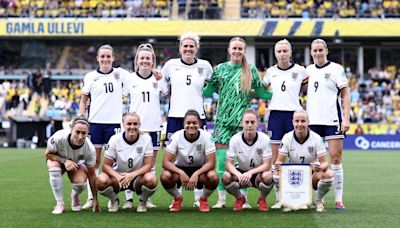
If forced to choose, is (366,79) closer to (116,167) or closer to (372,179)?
(372,179)

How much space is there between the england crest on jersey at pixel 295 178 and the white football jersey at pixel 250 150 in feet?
1.34

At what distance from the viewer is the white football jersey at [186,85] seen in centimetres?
1035

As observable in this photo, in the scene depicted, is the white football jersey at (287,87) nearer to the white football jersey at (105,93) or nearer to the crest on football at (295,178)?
the crest on football at (295,178)

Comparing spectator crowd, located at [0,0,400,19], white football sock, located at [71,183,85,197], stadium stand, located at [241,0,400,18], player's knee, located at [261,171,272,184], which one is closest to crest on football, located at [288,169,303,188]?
player's knee, located at [261,171,272,184]

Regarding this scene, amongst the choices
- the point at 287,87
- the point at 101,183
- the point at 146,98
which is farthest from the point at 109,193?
the point at 287,87

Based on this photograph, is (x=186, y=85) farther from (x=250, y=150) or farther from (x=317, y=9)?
(x=317, y=9)

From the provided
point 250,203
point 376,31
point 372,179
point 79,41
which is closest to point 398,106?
point 376,31

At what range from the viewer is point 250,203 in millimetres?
10906

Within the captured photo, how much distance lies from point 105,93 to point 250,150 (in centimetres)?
199

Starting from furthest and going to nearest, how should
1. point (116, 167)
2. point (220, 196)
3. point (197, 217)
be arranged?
point (220, 196) → point (116, 167) → point (197, 217)

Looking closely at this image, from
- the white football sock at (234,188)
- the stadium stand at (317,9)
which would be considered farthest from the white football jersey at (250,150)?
the stadium stand at (317,9)

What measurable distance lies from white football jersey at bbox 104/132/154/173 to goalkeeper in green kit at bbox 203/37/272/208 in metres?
1.11

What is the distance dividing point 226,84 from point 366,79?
3100 cm

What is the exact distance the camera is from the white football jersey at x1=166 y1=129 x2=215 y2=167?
9711 millimetres
